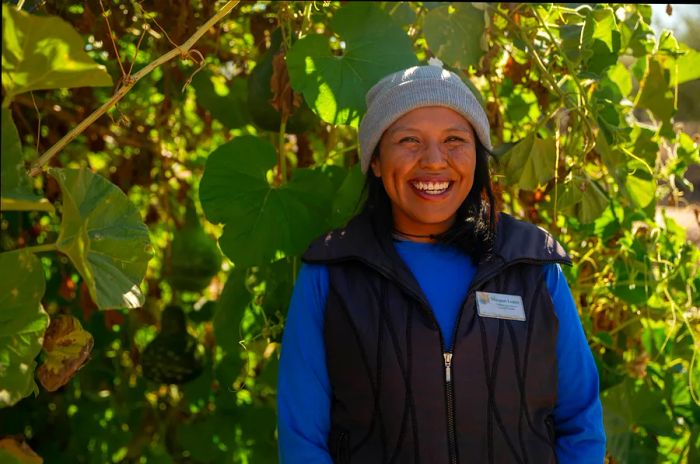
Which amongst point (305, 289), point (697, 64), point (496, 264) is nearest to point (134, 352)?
point (305, 289)

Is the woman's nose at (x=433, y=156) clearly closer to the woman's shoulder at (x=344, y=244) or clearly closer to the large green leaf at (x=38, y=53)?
the woman's shoulder at (x=344, y=244)

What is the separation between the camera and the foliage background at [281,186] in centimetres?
166

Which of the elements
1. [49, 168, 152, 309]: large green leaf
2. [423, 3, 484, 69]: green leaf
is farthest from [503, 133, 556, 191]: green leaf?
[49, 168, 152, 309]: large green leaf

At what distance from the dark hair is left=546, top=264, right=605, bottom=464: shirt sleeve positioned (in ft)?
0.34

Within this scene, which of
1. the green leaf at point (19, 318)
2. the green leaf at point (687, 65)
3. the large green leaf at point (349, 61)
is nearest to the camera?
the green leaf at point (19, 318)

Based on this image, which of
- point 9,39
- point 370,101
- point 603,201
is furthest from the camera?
point 603,201

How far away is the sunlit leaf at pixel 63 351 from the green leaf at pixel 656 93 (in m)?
1.22

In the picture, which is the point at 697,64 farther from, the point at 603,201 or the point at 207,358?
the point at 207,358

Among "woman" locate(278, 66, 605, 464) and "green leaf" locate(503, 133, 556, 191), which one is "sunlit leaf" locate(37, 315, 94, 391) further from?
"green leaf" locate(503, 133, 556, 191)

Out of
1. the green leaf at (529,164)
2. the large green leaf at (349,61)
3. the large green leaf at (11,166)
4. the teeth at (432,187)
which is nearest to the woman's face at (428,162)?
the teeth at (432,187)

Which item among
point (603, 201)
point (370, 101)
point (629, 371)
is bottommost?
point (629, 371)

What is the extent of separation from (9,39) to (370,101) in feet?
2.28

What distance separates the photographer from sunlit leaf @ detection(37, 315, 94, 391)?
119 cm

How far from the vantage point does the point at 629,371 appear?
78.2 inches
